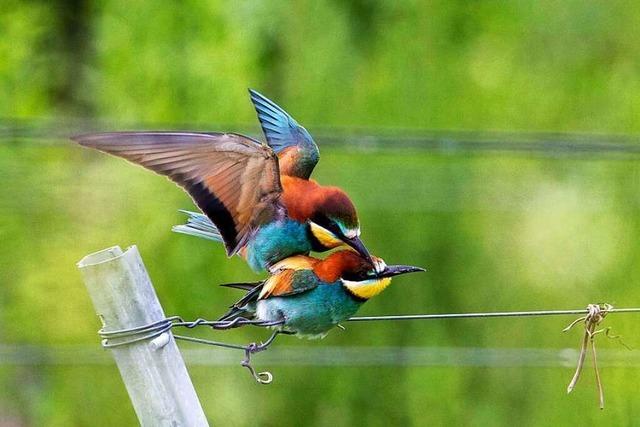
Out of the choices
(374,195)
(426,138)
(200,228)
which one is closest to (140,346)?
(200,228)

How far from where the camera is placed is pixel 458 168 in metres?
2.70

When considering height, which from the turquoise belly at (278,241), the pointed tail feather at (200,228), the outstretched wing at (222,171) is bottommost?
the turquoise belly at (278,241)

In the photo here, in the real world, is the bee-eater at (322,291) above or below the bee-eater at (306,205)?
below

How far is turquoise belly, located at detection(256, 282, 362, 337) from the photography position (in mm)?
1395

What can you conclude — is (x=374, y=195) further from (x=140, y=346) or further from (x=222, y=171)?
(x=140, y=346)

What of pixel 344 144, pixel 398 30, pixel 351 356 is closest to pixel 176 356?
pixel 344 144

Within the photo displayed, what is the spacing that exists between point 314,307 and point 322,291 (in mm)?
22

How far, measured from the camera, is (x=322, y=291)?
139cm

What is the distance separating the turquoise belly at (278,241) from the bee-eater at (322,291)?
82 millimetres

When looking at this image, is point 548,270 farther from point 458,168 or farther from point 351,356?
point 351,356

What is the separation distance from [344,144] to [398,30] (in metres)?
0.42

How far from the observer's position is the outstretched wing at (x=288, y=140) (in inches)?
66.3

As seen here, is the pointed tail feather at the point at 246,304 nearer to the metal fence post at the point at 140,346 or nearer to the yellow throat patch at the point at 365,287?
the yellow throat patch at the point at 365,287

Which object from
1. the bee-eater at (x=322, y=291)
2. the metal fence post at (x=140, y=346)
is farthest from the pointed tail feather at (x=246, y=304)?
the metal fence post at (x=140, y=346)
